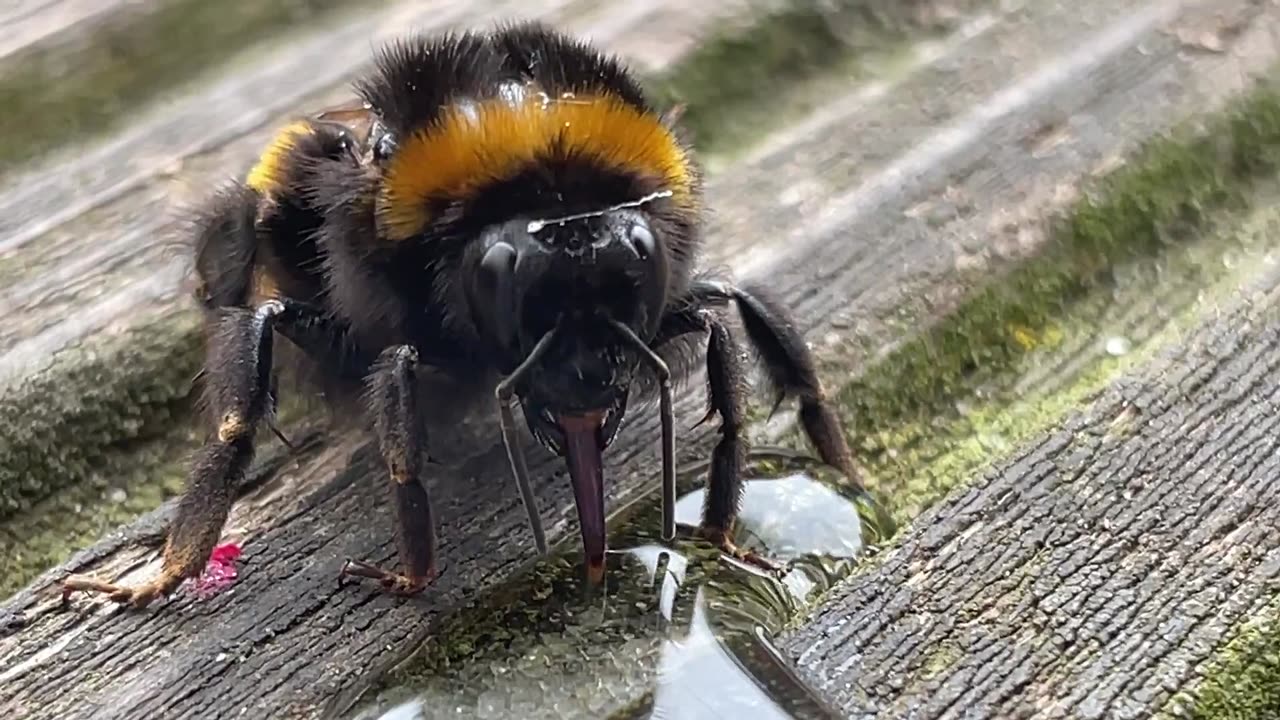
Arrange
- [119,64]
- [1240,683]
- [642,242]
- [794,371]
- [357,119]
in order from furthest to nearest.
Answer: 1. [119,64]
2. [357,119]
3. [794,371]
4. [642,242]
5. [1240,683]

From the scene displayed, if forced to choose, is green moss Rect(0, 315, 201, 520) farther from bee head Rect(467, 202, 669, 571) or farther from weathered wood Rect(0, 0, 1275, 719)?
bee head Rect(467, 202, 669, 571)

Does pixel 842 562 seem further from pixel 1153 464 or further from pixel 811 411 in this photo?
pixel 1153 464

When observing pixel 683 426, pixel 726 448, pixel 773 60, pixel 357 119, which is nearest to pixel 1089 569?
pixel 726 448

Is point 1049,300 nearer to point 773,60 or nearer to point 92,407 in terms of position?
point 773,60

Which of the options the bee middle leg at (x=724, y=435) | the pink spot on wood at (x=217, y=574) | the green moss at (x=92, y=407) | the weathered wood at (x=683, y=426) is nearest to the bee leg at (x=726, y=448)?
the bee middle leg at (x=724, y=435)

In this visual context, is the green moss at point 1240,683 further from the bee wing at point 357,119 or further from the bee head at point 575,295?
the bee wing at point 357,119

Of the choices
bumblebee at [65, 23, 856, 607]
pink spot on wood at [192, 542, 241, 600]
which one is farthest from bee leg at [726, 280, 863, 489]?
pink spot on wood at [192, 542, 241, 600]

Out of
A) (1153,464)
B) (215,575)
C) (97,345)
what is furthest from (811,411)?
(97,345)
